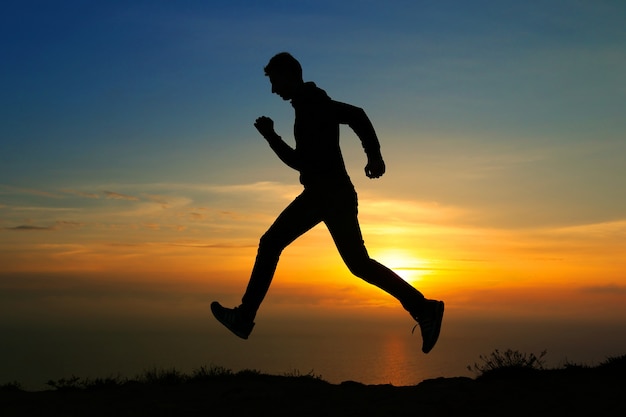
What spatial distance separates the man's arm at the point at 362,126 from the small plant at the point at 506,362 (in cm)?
353

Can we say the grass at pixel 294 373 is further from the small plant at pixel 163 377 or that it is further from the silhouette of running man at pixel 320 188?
the silhouette of running man at pixel 320 188

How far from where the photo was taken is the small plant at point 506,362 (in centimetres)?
827

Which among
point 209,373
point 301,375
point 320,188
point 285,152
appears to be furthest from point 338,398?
point 285,152

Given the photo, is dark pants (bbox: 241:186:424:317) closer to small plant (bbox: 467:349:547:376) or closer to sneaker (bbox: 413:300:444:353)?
sneaker (bbox: 413:300:444:353)

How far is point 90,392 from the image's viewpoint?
26.9 ft

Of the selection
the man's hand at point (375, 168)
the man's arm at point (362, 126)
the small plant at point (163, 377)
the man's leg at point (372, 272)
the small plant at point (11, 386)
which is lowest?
the small plant at point (11, 386)

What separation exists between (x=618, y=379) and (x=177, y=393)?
4958 millimetres

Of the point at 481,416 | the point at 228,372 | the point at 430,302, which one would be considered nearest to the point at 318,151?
the point at 430,302

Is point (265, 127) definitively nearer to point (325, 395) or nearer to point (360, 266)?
point (360, 266)

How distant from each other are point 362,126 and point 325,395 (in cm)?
291

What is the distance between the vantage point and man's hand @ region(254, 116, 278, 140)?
6371 mm

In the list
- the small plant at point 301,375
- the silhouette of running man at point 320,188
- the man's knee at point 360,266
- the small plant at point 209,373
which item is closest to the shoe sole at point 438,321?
the silhouette of running man at point 320,188

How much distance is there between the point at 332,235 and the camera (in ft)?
20.4

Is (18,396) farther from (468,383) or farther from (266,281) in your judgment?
(468,383)
